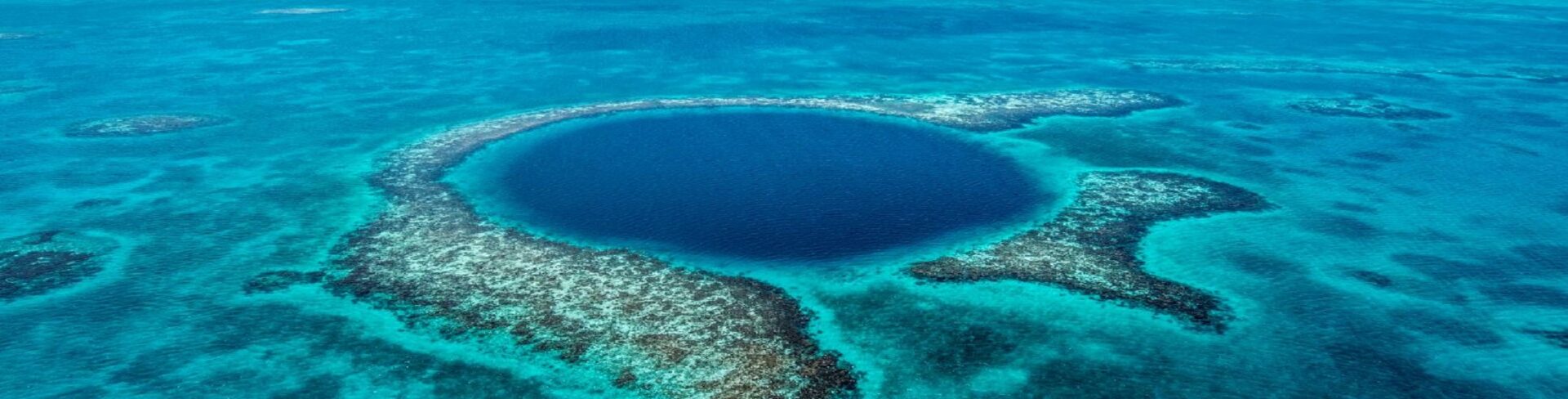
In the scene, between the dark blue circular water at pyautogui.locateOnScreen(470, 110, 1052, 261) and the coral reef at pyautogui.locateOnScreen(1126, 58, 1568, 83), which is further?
the coral reef at pyautogui.locateOnScreen(1126, 58, 1568, 83)

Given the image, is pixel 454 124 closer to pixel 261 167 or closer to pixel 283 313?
pixel 261 167

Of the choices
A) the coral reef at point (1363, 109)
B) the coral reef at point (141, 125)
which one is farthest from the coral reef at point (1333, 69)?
the coral reef at point (141, 125)

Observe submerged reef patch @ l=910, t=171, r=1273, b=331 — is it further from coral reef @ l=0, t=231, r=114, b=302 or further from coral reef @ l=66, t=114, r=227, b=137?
coral reef @ l=66, t=114, r=227, b=137

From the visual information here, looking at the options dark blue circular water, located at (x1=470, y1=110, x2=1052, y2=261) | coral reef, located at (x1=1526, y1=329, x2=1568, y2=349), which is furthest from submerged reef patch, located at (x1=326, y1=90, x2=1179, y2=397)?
coral reef, located at (x1=1526, y1=329, x2=1568, y2=349)

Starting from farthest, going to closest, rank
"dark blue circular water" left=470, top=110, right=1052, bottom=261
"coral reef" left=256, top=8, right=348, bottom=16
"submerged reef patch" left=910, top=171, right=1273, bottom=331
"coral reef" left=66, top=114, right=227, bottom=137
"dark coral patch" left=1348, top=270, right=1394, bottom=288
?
"coral reef" left=256, top=8, right=348, bottom=16 → "coral reef" left=66, top=114, right=227, bottom=137 → "dark blue circular water" left=470, top=110, right=1052, bottom=261 → "dark coral patch" left=1348, top=270, right=1394, bottom=288 → "submerged reef patch" left=910, top=171, right=1273, bottom=331

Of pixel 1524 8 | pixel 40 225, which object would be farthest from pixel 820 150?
pixel 1524 8

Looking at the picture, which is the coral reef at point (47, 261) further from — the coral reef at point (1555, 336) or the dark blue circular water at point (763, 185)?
the coral reef at point (1555, 336)

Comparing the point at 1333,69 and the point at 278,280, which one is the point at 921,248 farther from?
the point at 1333,69
